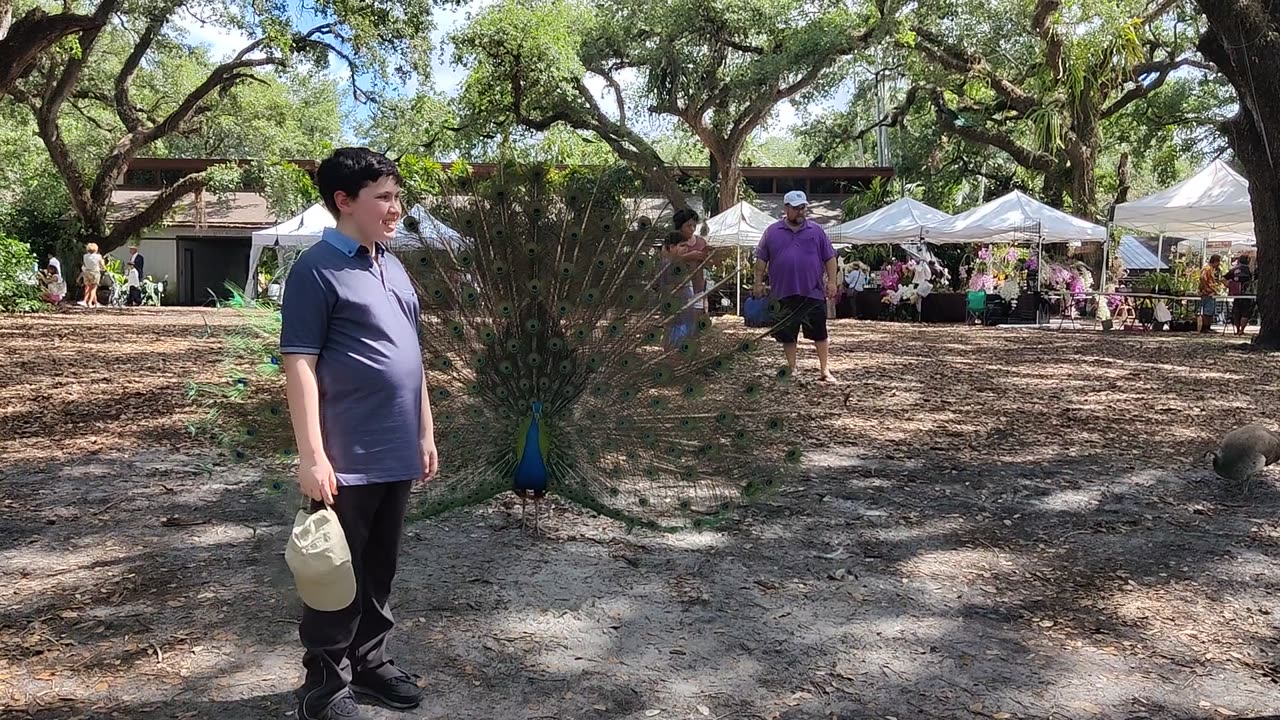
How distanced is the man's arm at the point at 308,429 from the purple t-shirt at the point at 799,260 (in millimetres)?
5967

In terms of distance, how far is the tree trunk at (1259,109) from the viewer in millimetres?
11898

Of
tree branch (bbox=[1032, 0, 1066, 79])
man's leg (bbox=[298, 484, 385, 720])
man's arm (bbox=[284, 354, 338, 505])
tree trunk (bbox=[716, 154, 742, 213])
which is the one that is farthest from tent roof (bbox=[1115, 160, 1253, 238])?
man's arm (bbox=[284, 354, 338, 505])

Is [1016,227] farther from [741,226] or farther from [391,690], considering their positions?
[391,690]

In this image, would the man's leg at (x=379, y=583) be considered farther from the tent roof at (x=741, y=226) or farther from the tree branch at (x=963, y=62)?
the tree branch at (x=963, y=62)

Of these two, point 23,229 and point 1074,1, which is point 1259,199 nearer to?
point 1074,1

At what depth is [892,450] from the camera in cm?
676

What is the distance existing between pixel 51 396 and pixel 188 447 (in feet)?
9.89

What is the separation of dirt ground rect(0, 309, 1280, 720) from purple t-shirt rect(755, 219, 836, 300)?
5.03 feet

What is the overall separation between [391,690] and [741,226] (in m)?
18.3

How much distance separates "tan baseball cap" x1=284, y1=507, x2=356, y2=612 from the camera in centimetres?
242

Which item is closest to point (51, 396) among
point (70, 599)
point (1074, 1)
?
point (70, 599)

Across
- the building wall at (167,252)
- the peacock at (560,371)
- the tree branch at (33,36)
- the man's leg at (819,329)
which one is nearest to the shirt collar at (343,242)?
the peacock at (560,371)

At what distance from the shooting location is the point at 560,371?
417cm

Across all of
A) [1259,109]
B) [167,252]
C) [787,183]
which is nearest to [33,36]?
[1259,109]
